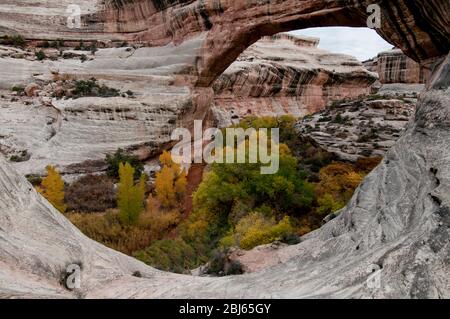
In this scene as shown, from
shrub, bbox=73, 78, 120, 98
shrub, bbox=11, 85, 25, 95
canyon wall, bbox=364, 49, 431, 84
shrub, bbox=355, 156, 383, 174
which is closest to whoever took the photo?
shrub, bbox=355, 156, 383, 174

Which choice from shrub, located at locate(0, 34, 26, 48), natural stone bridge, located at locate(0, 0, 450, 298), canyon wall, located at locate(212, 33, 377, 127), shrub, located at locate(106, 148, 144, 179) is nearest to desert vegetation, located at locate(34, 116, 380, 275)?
shrub, located at locate(106, 148, 144, 179)

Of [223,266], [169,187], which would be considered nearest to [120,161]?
[169,187]

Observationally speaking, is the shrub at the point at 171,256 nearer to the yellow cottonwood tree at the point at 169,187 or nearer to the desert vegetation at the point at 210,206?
the desert vegetation at the point at 210,206

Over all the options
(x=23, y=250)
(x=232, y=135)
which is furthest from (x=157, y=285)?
(x=232, y=135)

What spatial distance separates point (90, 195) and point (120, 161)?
8.24ft

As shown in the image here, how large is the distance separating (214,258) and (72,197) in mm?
9902

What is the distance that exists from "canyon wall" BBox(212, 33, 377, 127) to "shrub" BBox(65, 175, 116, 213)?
1397cm

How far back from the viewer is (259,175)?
14.1m

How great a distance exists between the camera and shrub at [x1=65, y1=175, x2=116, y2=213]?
1602 centimetres

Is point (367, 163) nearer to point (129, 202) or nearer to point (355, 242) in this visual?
point (129, 202)

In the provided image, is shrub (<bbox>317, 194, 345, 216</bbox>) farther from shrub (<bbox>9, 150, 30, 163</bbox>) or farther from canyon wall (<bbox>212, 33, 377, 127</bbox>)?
canyon wall (<bbox>212, 33, 377, 127</bbox>)

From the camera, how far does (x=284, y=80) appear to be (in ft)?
117
